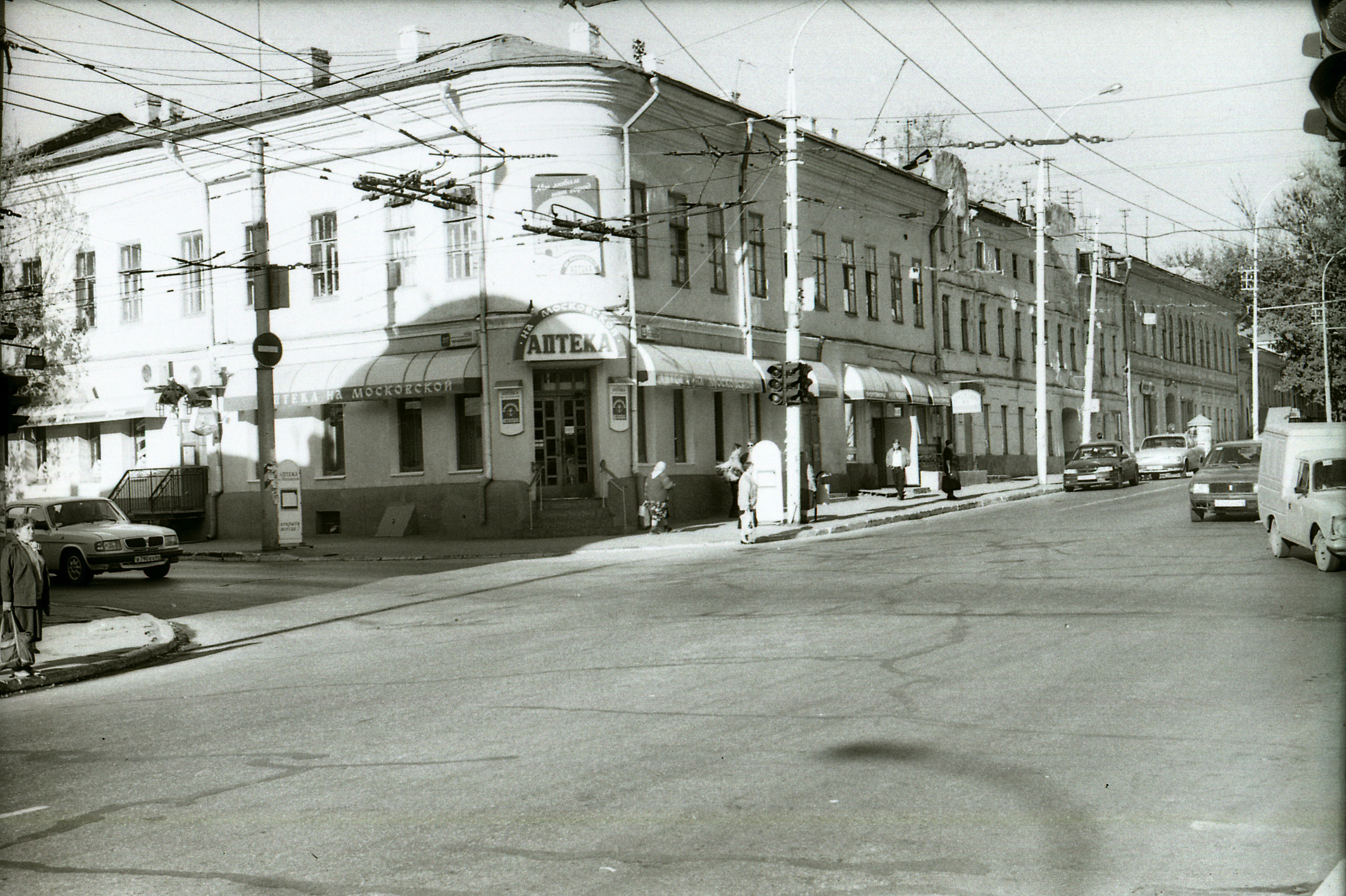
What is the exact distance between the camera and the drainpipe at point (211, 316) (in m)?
35.8

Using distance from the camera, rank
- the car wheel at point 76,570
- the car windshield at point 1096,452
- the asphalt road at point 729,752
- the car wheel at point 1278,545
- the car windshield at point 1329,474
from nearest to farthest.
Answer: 1. the asphalt road at point 729,752
2. the car windshield at point 1329,474
3. the car wheel at point 1278,545
4. the car wheel at point 76,570
5. the car windshield at point 1096,452

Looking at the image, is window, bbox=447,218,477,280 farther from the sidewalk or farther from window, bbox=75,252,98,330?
window, bbox=75,252,98,330

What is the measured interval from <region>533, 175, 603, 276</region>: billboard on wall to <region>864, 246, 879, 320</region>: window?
14.2m

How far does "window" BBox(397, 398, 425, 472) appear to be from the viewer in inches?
1264

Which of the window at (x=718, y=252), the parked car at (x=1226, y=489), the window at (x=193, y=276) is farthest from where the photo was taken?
the window at (x=193, y=276)

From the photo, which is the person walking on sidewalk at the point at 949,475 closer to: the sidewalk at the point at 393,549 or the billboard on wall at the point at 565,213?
the sidewalk at the point at 393,549

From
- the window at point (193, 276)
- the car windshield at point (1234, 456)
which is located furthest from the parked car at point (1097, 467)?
the window at point (193, 276)

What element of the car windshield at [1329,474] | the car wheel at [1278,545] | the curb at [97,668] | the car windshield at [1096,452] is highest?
the car windshield at [1096,452]

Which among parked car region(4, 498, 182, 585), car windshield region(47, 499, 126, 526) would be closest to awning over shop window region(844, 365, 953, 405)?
parked car region(4, 498, 182, 585)

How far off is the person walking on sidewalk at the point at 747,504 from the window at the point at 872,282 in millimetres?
17974

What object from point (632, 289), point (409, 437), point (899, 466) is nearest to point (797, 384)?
point (632, 289)

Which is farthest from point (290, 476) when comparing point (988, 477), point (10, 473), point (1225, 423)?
point (1225, 423)

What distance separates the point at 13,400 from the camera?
873 centimetres

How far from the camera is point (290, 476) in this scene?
29.3 metres
